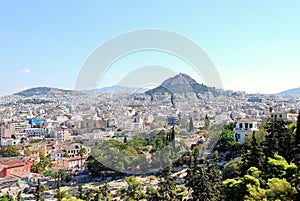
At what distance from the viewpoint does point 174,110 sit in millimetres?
26797

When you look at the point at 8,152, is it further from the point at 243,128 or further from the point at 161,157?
the point at 243,128

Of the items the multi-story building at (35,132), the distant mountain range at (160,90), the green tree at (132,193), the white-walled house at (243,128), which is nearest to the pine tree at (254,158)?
the green tree at (132,193)

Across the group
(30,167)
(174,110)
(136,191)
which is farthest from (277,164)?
(174,110)

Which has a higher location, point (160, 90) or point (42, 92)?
point (42, 92)

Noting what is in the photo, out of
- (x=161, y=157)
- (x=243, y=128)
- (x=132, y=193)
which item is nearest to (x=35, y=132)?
(x=161, y=157)

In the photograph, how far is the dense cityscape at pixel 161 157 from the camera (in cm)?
593

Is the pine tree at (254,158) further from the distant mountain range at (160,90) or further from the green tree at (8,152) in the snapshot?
the green tree at (8,152)

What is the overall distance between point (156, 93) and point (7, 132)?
1297cm

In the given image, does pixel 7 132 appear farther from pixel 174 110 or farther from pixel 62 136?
pixel 174 110

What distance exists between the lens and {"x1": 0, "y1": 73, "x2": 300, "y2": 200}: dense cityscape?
5.93 meters

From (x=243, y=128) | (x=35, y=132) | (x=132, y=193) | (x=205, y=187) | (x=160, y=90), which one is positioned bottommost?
(x=132, y=193)

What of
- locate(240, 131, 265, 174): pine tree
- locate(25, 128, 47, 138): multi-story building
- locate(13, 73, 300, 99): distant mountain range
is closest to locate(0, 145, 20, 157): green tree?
locate(13, 73, 300, 99): distant mountain range

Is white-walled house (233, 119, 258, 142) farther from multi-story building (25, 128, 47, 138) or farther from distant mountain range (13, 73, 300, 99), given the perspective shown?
multi-story building (25, 128, 47, 138)

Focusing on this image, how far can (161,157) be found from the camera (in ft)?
41.4
